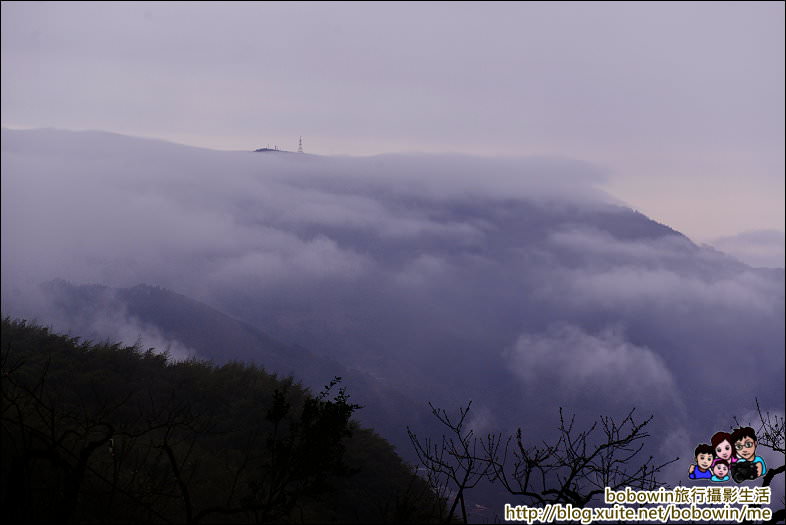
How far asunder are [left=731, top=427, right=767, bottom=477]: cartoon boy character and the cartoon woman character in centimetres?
6

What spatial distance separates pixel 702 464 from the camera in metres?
10.5

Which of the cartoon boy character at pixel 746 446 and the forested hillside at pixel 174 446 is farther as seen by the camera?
the cartoon boy character at pixel 746 446

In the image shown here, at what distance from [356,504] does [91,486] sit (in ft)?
19.8

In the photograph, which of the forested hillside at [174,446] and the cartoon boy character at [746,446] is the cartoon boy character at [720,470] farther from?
the forested hillside at [174,446]

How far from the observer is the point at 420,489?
16453 millimetres

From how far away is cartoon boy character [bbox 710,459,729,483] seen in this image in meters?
10.4

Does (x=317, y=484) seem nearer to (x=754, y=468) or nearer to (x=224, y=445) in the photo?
(x=224, y=445)

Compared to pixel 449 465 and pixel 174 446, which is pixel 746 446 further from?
pixel 174 446

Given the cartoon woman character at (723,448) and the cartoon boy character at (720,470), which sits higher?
the cartoon woman character at (723,448)

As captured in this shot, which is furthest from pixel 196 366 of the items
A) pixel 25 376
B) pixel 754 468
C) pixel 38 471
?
pixel 754 468

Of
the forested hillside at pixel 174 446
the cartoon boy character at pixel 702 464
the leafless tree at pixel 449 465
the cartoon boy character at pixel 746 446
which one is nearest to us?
the forested hillside at pixel 174 446

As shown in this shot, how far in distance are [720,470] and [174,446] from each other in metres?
10.2
